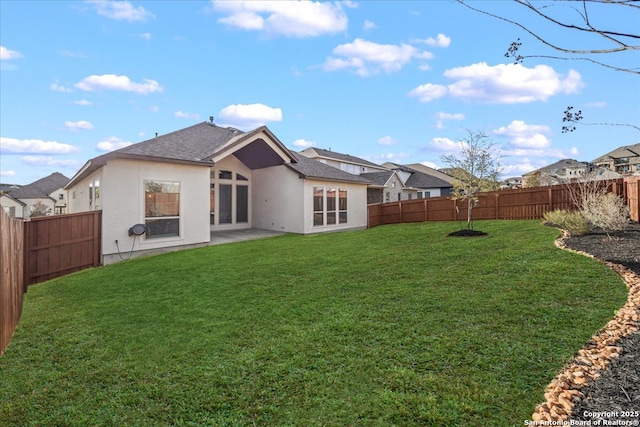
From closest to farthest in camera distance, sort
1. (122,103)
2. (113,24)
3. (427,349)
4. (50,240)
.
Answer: (427,349) < (50,240) < (113,24) < (122,103)

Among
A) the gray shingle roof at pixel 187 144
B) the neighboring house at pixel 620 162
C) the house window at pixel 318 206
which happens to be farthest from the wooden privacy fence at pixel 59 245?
the neighboring house at pixel 620 162

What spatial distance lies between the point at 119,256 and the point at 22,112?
8.21 metres

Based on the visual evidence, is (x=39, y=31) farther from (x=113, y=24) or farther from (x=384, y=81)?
(x=384, y=81)

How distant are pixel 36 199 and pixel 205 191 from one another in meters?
50.3

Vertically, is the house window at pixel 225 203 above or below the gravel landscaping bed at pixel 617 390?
above

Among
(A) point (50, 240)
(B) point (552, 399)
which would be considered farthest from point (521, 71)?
(A) point (50, 240)

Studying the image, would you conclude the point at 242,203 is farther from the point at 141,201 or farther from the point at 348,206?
the point at 141,201

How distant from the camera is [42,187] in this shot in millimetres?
51156

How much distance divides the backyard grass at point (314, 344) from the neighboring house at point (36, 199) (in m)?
47.4

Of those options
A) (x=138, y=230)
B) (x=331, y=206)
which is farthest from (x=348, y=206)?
(x=138, y=230)

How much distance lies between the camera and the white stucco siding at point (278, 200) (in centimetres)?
1537

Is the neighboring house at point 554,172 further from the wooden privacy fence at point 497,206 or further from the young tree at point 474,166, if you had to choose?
the young tree at point 474,166

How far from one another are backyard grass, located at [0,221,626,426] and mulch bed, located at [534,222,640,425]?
0.12 metres

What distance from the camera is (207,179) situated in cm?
1283
